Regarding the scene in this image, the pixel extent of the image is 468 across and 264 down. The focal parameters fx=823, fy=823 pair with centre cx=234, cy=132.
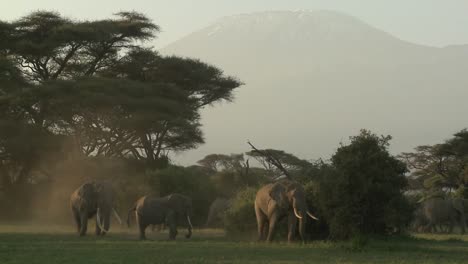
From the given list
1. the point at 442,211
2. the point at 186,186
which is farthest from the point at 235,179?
the point at 442,211

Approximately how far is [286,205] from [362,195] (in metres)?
2.07

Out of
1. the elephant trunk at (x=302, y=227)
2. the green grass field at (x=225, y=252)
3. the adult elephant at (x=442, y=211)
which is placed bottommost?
the green grass field at (x=225, y=252)

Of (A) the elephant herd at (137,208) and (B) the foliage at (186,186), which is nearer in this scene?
(A) the elephant herd at (137,208)

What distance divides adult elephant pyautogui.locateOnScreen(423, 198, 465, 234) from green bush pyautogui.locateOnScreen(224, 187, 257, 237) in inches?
422

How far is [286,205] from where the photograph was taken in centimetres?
2164

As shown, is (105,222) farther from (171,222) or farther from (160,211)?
(171,222)

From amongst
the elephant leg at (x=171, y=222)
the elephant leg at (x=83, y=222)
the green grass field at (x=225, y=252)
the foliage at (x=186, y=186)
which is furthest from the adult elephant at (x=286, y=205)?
the foliage at (x=186, y=186)

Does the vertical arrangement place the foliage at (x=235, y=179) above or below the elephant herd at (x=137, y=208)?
above

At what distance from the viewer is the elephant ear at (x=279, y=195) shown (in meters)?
21.7

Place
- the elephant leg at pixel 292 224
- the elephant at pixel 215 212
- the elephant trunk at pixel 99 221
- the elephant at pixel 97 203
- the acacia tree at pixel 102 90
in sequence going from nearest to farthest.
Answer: the elephant leg at pixel 292 224, the elephant trunk at pixel 99 221, the elephant at pixel 97 203, the elephant at pixel 215 212, the acacia tree at pixel 102 90

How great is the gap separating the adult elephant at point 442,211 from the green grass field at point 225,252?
446 inches

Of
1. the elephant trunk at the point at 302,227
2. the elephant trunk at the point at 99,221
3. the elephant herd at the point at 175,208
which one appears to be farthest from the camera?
the elephant trunk at the point at 99,221

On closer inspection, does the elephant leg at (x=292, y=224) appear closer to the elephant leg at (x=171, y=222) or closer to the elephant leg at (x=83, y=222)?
the elephant leg at (x=171, y=222)

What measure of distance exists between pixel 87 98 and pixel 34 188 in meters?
5.50
